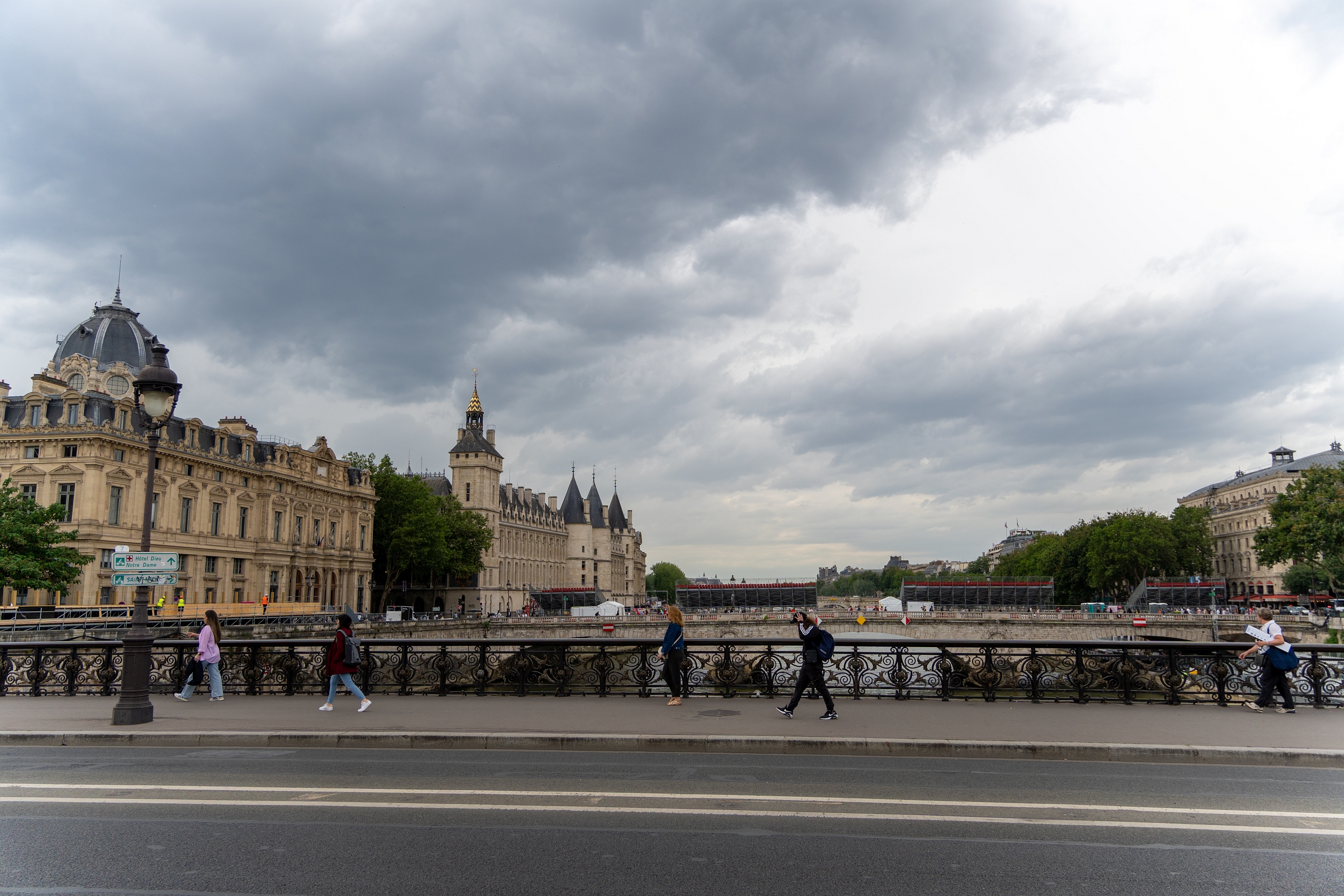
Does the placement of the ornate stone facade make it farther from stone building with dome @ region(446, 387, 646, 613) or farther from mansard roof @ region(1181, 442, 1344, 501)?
stone building with dome @ region(446, 387, 646, 613)

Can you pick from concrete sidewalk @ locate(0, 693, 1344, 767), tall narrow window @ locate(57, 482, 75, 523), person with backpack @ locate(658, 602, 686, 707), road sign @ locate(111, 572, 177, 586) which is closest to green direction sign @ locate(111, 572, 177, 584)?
road sign @ locate(111, 572, 177, 586)

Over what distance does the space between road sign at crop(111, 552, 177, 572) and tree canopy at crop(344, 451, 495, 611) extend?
7189cm

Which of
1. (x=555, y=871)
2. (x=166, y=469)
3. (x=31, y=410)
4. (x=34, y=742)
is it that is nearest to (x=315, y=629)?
(x=166, y=469)

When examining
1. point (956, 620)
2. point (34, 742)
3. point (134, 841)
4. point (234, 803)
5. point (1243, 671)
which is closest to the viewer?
point (134, 841)

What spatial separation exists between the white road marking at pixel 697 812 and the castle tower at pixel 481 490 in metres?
103

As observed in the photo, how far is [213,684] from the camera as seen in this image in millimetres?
14844

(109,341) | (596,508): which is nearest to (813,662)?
(109,341)

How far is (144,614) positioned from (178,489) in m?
49.0

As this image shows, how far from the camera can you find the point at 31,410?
48031 mm

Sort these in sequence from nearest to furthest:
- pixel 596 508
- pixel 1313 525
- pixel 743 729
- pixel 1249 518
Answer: pixel 743 729, pixel 1313 525, pixel 1249 518, pixel 596 508

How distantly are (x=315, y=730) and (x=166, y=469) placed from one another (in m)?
51.1

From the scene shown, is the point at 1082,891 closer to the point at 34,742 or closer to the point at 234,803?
the point at 234,803

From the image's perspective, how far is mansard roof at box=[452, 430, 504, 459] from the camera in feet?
371

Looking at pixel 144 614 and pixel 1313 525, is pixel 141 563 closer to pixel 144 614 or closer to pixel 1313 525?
pixel 144 614
